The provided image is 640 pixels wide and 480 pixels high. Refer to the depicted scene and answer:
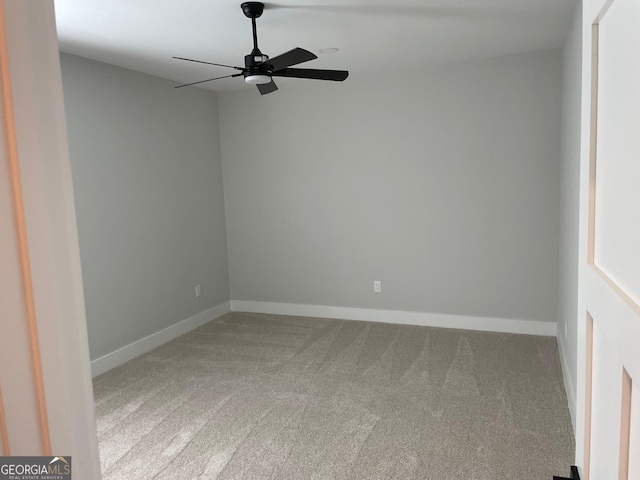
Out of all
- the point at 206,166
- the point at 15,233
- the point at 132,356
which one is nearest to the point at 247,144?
the point at 206,166

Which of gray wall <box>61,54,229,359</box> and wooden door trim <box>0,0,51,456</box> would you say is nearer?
wooden door trim <box>0,0,51,456</box>

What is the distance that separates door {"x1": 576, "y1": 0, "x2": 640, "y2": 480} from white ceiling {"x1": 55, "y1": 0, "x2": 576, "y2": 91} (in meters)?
2.23

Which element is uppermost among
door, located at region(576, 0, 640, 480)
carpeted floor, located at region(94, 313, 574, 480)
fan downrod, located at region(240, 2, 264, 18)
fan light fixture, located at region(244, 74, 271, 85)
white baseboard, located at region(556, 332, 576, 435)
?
fan downrod, located at region(240, 2, 264, 18)

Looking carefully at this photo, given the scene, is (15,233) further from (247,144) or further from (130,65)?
(247,144)

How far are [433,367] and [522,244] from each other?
1.49m

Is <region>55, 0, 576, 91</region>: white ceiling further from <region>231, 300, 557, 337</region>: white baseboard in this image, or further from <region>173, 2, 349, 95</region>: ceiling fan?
<region>231, 300, 557, 337</region>: white baseboard

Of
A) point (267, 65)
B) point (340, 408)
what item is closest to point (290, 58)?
point (267, 65)

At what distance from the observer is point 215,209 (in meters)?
5.34

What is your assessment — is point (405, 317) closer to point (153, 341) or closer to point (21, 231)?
point (153, 341)

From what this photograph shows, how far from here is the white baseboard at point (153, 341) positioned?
389cm

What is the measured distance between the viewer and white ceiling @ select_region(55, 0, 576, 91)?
9.16 feet

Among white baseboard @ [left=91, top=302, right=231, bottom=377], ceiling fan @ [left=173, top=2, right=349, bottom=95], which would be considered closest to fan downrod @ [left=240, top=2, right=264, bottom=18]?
ceiling fan @ [left=173, top=2, right=349, bottom=95]

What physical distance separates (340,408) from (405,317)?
6.37 feet

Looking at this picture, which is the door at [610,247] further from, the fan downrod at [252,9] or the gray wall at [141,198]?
the gray wall at [141,198]
